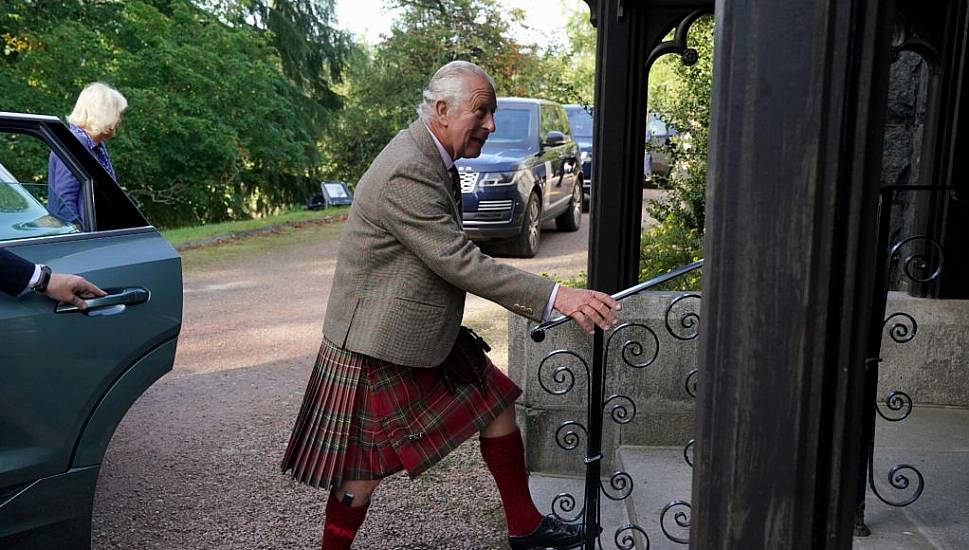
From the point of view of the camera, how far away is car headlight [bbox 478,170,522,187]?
34.7 feet

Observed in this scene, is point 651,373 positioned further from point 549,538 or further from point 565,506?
point 549,538

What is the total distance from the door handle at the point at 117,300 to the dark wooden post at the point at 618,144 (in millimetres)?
2166

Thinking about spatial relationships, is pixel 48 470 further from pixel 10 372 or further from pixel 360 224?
pixel 360 224

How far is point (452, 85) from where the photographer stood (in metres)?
2.83

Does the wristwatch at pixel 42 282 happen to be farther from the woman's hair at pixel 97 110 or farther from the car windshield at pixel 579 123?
the car windshield at pixel 579 123

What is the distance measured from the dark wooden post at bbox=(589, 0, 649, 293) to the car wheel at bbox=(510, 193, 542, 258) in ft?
21.7

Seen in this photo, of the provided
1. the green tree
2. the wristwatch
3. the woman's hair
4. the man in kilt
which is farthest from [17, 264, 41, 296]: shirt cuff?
the green tree

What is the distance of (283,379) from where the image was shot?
20.3 ft

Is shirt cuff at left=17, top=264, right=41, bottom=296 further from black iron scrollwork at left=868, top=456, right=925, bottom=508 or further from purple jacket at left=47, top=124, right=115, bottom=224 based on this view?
black iron scrollwork at left=868, top=456, right=925, bottom=508

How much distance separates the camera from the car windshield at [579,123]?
17.1 meters

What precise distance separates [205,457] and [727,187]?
3920 millimetres

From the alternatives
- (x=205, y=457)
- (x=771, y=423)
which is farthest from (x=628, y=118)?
(x=771, y=423)

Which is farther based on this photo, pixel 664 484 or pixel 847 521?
pixel 664 484

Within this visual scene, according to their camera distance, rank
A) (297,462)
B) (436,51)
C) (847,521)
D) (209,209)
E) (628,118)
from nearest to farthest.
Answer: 1. (847,521)
2. (297,462)
3. (628,118)
4. (209,209)
5. (436,51)
